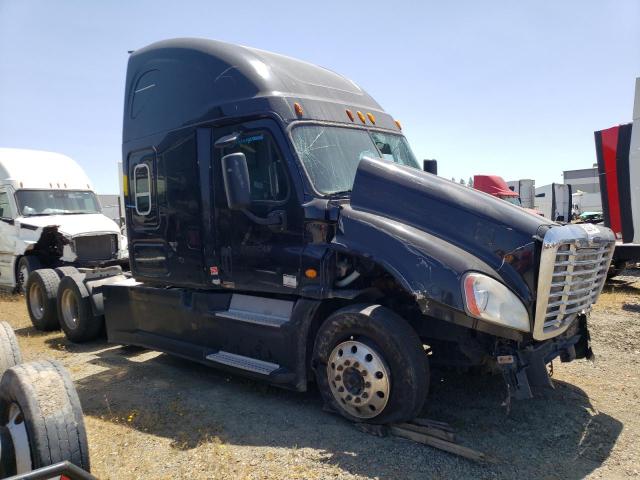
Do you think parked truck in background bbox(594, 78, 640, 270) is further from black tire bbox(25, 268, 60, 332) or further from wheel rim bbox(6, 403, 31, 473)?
wheel rim bbox(6, 403, 31, 473)

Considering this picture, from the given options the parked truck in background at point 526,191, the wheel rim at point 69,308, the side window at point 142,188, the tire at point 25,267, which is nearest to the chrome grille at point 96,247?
the tire at point 25,267

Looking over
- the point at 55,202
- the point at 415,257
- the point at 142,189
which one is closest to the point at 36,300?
the point at 142,189

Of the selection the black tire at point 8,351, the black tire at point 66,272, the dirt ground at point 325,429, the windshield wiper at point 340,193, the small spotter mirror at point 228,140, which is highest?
the small spotter mirror at point 228,140

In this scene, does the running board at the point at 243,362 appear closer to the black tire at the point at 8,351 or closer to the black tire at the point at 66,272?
the black tire at the point at 8,351

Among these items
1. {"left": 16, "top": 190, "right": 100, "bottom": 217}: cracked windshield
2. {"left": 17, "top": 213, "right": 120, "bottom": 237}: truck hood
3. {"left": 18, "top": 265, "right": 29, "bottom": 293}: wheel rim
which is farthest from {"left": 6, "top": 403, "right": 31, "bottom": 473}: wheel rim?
{"left": 16, "top": 190, "right": 100, "bottom": 217}: cracked windshield

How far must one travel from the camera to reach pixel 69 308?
788cm

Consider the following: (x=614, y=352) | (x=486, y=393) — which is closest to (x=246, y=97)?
(x=486, y=393)

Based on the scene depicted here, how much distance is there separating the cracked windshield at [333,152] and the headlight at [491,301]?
61.6 inches

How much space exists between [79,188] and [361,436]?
34.6 feet

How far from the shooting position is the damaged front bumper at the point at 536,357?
12.6 ft

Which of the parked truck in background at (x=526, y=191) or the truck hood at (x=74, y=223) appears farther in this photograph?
the parked truck in background at (x=526, y=191)

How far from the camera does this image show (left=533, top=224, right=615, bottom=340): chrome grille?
371 centimetres

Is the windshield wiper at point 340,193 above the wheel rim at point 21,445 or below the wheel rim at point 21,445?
above

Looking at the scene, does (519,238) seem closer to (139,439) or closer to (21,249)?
(139,439)
